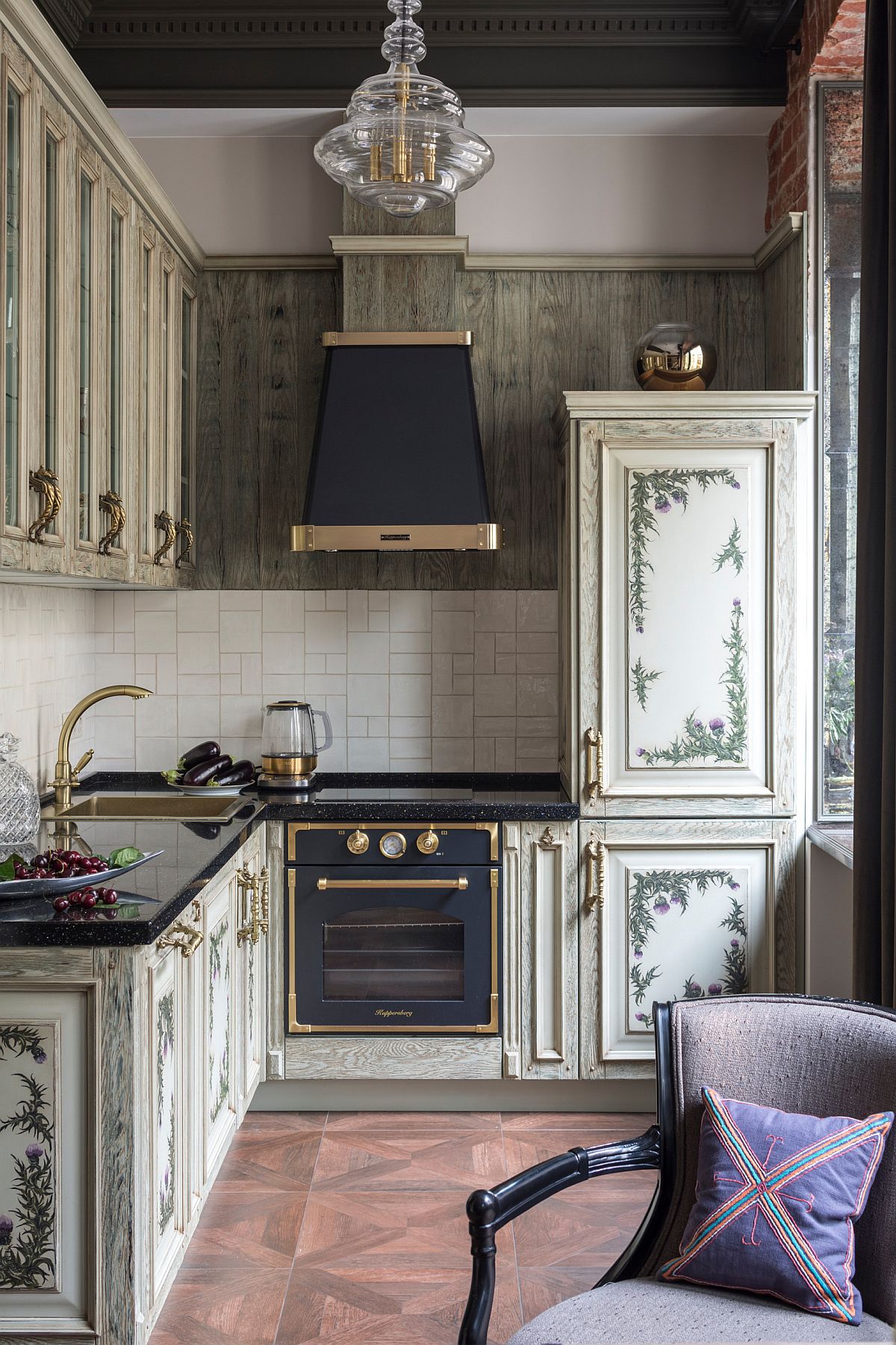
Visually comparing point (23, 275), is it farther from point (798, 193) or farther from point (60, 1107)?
point (798, 193)

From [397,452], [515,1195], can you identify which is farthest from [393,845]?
[515,1195]

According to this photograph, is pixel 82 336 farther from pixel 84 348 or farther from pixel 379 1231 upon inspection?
pixel 379 1231

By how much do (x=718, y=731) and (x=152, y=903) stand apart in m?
1.79

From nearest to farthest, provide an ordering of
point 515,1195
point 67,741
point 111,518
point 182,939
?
point 515,1195 < point 182,939 < point 111,518 < point 67,741

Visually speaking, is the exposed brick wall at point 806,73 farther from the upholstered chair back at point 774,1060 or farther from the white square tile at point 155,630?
the upholstered chair back at point 774,1060

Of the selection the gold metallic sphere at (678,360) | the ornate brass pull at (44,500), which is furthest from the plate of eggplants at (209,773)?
the gold metallic sphere at (678,360)

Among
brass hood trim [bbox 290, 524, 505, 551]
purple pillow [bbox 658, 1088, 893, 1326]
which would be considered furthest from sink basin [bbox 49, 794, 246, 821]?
purple pillow [bbox 658, 1088, 893, 1326]

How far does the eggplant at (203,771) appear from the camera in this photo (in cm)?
350

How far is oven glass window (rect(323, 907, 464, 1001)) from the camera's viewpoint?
3.33 metres

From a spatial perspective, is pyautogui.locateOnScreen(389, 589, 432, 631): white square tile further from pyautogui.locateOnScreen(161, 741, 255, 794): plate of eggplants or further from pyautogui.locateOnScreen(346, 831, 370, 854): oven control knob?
pyautogui.locateOnScreen(346, 831, 370, 854): oven control knob

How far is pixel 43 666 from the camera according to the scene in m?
3.37

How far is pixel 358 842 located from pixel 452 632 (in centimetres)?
90

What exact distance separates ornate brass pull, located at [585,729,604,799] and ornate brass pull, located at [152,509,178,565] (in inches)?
52.6

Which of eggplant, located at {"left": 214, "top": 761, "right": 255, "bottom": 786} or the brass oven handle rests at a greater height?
eggplant, located at {"left": 214, "top": 761, "right": 255, "bottom": 786}
